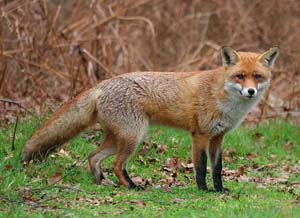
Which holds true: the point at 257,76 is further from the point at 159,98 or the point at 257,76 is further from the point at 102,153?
the point at 102,153

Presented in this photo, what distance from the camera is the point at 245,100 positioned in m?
6.82

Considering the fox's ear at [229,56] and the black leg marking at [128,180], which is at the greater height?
the fox's ear at [229,56]

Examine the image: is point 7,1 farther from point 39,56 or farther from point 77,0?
point 77,0

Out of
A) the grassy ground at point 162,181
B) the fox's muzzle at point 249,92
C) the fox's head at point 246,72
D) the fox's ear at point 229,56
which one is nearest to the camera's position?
the grassy ground at point 162,181

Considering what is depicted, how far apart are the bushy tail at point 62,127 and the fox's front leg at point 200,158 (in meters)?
1.21

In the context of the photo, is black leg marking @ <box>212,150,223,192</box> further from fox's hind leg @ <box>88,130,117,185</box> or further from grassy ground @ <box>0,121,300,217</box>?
fox's hind leg @ <box>88,130,117,185</box>

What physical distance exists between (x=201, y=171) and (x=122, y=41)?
16.9 feet

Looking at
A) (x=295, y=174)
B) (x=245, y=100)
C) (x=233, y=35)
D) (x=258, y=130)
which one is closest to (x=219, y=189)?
(x=245, y=100)

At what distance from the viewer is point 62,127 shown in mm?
6961

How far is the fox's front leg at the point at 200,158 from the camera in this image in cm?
682

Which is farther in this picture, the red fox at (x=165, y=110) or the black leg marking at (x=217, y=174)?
the black leg marking at (x=217, y=174)

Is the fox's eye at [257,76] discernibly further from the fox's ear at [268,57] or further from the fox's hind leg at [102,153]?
the fox's hind leg at [102,153]

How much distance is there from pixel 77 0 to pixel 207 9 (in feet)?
11.4

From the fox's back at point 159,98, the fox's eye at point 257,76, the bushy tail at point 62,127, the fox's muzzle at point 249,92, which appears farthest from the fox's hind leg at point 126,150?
the fox's eye at point 257,76
